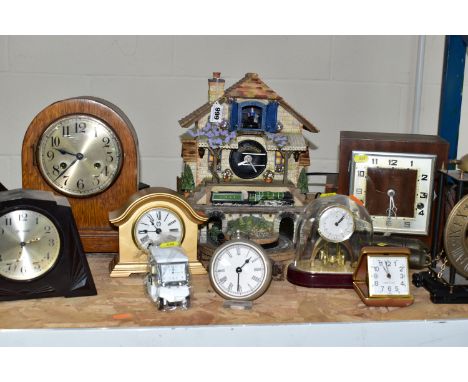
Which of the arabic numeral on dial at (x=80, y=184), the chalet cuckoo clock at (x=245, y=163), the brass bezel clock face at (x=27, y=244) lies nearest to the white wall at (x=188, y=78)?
the chalet cuckoo clock at (x=245, y=163)

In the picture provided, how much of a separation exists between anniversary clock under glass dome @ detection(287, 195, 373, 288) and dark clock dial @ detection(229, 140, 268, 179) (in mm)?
233

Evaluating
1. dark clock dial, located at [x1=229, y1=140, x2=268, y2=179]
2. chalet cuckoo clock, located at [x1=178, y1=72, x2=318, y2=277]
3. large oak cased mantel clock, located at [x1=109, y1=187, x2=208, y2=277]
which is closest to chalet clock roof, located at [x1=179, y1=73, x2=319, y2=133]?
chalet cuckoo clock, located at [x1=178, y1=72, x2=318, y2=277]

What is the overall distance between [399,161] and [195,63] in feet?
2.78

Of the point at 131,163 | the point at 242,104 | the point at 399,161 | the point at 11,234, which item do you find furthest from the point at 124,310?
the point at 399,161

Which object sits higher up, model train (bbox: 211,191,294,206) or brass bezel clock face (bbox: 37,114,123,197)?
brass bezel clock face (bbox: 37,114,123,197)

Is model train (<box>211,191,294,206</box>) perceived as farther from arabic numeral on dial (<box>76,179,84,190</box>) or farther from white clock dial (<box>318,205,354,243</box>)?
arabic numeral on dial (<box>76,179,84,190</box>)

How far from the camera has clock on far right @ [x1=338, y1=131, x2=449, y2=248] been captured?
210 cm

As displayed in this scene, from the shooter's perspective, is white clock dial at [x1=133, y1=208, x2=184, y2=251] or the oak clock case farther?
white clock dial at [x1=133, y1=208, x2=184, y2=251]

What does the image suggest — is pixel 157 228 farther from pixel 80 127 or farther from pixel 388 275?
pixel 388 275

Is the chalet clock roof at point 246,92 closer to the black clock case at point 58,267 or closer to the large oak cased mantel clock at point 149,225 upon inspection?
the large oak cased mantel clock at point 149,225

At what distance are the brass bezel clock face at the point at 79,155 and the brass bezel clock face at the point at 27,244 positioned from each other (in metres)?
0.25

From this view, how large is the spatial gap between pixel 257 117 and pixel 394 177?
442 millimetres

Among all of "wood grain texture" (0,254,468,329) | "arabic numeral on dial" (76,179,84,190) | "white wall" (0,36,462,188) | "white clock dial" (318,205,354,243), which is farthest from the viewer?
"white wall" (0,36,462,188)

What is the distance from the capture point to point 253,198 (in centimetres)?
208
